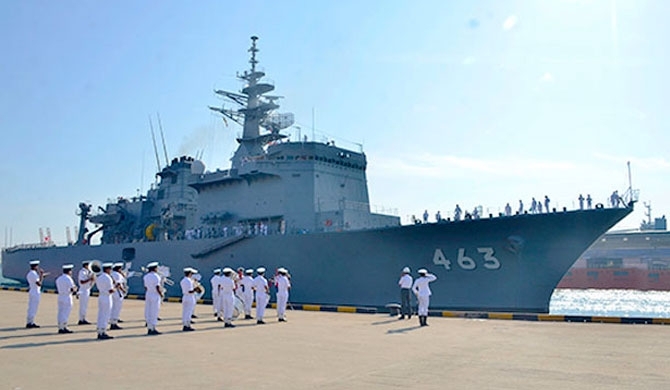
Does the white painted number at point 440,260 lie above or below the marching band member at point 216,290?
above

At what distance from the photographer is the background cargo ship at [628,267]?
147 ft

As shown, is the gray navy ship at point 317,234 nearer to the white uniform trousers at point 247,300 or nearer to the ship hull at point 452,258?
the ship hull at point 452,258

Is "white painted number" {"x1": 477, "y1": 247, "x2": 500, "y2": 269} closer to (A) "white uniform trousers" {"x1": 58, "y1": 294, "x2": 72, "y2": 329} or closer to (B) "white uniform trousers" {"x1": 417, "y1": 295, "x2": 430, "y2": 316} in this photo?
(B) "white uniform trousers" {"x1": 417, "y1": 295, "x2": 430, "y2": 316}

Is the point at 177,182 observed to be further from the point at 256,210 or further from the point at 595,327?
the point at 595,327

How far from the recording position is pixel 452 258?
1739 cm

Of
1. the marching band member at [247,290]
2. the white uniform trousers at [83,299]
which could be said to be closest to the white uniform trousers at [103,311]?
the white uniform trousers at [83,299]

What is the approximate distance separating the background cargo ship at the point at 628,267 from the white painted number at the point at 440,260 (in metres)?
29.2

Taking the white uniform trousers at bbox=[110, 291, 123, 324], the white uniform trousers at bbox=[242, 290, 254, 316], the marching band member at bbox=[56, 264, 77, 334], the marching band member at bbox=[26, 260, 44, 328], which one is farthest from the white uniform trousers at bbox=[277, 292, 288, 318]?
the marching band member at bbox=[26, 260, 44, 328]

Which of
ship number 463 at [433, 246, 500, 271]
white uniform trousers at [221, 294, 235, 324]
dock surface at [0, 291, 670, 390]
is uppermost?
ship number 463 at [433, 246, 500, 271]

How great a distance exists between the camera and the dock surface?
17.8 feet

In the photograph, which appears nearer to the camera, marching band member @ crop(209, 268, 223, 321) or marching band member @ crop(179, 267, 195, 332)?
marching band member @ crop(179, 267, 195, 332)

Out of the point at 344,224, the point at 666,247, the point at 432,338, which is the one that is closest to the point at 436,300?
the point at 344,224

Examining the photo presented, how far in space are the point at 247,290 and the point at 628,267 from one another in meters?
42.6

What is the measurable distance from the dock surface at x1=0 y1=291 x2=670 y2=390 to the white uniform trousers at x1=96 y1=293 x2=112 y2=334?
0.37 meters
